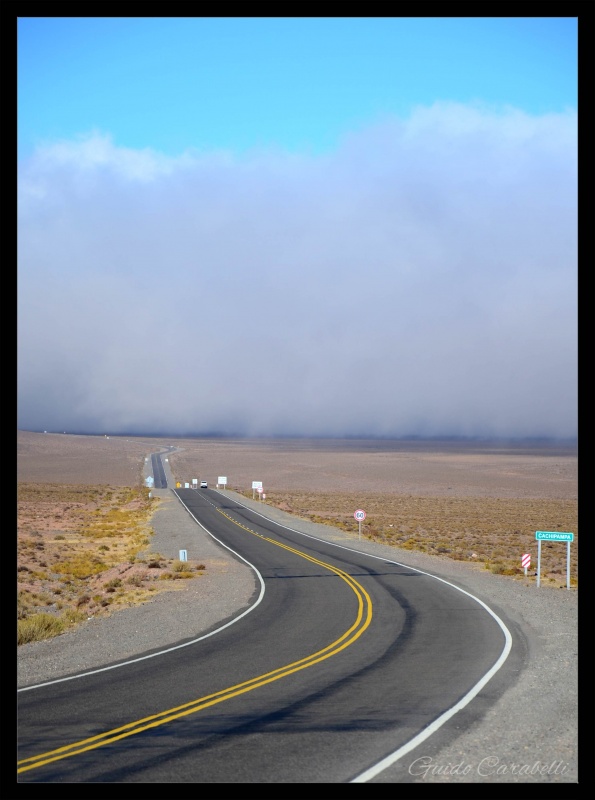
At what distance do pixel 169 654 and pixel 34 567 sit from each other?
2280 centimetres

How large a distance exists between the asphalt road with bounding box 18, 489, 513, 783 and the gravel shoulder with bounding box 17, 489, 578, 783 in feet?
1.43

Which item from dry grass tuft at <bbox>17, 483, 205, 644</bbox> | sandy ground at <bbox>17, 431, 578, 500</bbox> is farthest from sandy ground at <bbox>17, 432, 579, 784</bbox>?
sandy ground at <bbox>17, 431, 578, 500</bbox>

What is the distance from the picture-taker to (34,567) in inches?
1410

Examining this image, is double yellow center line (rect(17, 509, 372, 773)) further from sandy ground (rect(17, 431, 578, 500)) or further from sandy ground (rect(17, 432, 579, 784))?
sandy ground (rect(17, 431, 578, 500))

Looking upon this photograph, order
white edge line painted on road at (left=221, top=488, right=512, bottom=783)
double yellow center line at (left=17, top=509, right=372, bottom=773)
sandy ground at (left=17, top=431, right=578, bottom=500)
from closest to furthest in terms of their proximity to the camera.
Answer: white edge line painted on road at (left=221, top=488, right=512, bottom=783) → double yellow center line at (left=17, top=509, right=372, bottom=773) → sandy ground at (left=17, top=431, right=578, bottom=500)

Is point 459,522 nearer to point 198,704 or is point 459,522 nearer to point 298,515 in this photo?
point 298,515

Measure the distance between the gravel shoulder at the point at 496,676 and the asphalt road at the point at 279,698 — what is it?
43 centimetres

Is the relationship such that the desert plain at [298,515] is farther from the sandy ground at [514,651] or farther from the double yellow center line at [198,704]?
the double yellow center line at [198,704]

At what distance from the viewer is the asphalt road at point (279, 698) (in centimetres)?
907

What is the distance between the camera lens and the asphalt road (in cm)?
907
